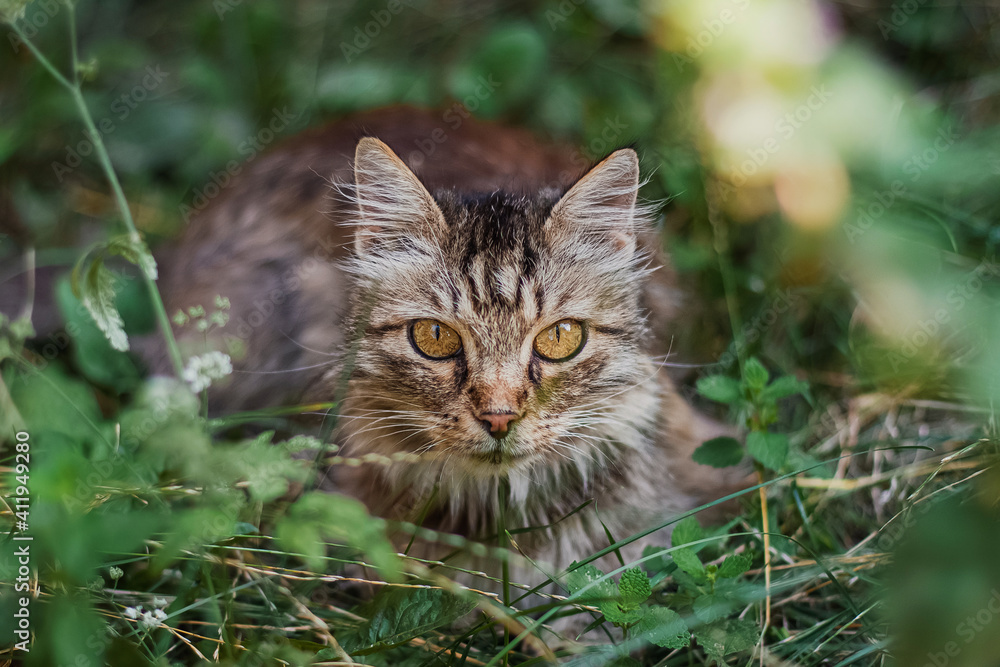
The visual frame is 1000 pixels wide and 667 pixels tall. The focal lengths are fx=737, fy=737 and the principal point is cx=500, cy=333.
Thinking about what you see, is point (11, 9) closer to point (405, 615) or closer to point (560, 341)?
point (560, 341)

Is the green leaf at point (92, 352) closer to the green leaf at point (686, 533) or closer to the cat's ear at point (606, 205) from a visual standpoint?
the cat's ear at point (606, 205)

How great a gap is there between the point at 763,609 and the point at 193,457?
1409 millimetres

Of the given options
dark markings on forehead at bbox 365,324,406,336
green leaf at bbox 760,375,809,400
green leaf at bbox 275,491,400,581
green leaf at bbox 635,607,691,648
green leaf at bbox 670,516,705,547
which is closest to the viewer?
green leaf at bbox 275,491,400,581

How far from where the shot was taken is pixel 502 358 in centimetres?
178

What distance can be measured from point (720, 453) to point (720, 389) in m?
0.18

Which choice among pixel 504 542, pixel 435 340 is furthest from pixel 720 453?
pixel 435 340

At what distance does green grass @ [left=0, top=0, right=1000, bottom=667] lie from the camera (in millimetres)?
1416

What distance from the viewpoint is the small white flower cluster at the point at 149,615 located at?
1.60 m

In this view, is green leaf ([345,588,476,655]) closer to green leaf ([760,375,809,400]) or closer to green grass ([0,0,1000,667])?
green grass ([0,0,1000,667])

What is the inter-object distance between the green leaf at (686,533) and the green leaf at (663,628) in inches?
8.0

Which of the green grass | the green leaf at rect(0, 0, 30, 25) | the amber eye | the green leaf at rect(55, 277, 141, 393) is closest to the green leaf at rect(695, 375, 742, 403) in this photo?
the green grass

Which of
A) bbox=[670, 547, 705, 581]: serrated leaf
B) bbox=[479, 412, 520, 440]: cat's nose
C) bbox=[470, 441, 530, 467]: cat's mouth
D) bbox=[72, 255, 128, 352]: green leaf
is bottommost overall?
bbox=[670, 547, 705, 581]: serrated leaf

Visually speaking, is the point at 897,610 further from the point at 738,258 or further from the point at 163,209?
the point at 163,209

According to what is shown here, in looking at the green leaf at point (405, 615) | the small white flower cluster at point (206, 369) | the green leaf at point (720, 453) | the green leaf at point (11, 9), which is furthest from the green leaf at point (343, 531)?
the green leaf at point (11, 9)
